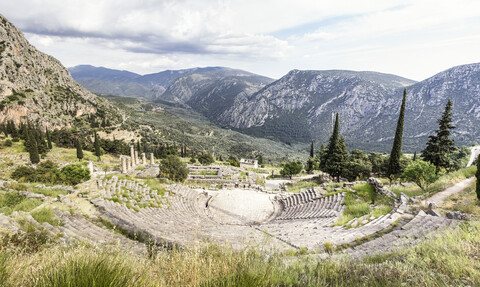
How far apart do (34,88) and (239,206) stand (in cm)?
11607

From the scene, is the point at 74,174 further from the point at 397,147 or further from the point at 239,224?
the point at 397,147

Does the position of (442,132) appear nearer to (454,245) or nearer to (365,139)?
(454,245)

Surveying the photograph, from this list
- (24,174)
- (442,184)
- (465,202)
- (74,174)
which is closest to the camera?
(465,202)

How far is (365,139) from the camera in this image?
633 ft

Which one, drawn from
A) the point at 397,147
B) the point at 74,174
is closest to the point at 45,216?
the point at 74,174

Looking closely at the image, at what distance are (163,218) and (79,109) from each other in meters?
117

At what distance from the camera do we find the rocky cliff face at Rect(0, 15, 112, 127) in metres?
79.6

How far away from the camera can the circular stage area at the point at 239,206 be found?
64.4 ft

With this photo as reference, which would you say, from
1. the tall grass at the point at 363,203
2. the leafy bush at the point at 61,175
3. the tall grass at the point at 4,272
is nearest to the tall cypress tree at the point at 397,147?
the tall grass at the point at 363,203

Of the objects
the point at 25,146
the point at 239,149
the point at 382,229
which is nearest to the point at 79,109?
the point at 25,146

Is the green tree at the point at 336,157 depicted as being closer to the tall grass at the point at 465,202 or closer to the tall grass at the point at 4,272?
the tall grass at the point at 465,202

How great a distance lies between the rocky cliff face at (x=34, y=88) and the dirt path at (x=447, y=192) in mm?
105016

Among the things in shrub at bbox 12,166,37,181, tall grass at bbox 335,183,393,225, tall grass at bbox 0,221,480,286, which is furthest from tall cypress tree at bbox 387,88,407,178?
shrub at bbox 12,166,37,181

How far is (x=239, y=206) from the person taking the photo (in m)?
22.7
